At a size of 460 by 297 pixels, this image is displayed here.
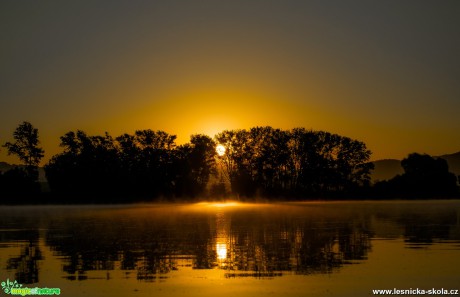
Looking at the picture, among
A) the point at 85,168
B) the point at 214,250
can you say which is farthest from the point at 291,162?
the point at 214,250

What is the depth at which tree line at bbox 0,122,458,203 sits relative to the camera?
16850cm

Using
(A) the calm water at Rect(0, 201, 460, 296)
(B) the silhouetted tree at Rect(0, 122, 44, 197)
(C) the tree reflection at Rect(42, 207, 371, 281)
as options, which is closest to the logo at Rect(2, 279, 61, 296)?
(A) the calm water at Rect(0, 201, 460, 296)

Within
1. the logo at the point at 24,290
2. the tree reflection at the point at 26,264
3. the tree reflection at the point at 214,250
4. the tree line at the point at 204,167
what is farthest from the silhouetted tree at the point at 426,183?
the logo at the point at 24,290

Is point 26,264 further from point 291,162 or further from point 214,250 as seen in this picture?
point 291,162

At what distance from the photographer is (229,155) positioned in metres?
180

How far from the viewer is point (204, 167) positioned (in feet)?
577

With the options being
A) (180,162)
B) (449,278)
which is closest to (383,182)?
(180,162)

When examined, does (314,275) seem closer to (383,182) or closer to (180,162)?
(180,162)

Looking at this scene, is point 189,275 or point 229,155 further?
point 229,155

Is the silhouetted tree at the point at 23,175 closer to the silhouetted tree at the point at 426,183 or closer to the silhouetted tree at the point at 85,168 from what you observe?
the silhouetted tree at the point at 85,168

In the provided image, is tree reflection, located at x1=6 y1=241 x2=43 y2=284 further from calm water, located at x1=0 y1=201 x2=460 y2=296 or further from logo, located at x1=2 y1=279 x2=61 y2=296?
logo, located at x1=2 y1=279 x2=61 y2=296

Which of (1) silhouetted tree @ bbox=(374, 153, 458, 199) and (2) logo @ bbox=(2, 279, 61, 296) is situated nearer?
(2) logo @ bbox=(2, 279, 61, 296)

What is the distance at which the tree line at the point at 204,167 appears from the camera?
168 m

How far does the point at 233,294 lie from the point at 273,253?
38.9 ft
